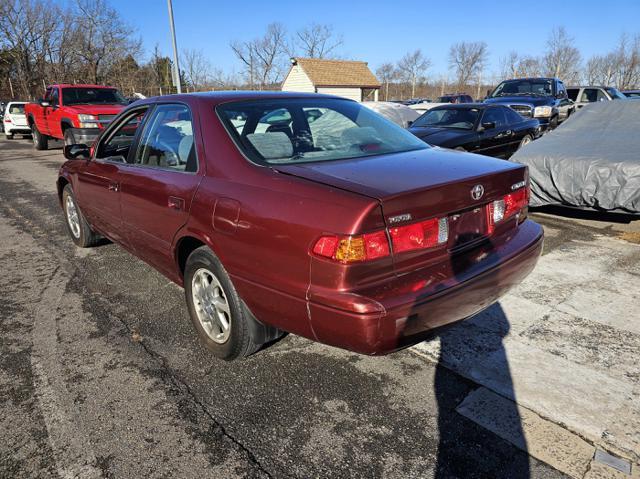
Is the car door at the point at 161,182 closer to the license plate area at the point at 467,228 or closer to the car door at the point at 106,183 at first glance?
the car door at the point at 106,183

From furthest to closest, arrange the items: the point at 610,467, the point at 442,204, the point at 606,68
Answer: the point at 606,68 → the point at 442,204 → the point at 610,467

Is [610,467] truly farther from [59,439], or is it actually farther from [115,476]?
[59,439]

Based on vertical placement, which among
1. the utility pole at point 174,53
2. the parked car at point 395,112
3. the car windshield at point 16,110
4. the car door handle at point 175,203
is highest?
the utility pole at point 174,53

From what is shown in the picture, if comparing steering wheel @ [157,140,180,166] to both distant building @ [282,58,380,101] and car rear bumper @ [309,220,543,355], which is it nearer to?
car rear bumper @ [309,220,543,355]

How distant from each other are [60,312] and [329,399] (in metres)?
2.39

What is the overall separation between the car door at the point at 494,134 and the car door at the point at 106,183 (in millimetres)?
5987

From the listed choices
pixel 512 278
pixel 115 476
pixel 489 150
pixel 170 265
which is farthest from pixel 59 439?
pixel 489 150

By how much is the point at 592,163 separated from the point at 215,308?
4893mm

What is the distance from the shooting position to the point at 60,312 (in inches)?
144

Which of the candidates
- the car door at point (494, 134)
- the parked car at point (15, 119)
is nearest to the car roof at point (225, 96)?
the car door at point (494, 134)

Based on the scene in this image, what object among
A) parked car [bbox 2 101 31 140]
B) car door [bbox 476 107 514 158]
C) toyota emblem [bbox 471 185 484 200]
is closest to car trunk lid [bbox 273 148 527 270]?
toyota emblem [bbox 471 185 484 200]

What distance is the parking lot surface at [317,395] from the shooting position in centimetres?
212

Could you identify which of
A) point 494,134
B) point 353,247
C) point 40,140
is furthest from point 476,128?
point 40,140

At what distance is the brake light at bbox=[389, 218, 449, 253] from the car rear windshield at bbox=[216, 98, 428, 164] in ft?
2.39
